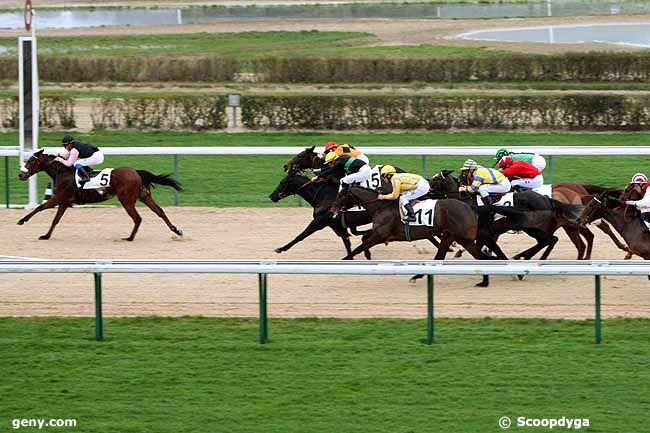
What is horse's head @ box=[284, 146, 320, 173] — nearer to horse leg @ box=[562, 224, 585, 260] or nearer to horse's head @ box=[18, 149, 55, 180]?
horse's head @ box=[18, 149, 55, 180]

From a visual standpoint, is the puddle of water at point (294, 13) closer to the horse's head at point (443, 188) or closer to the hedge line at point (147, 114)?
the hedge line at point (147, 114)

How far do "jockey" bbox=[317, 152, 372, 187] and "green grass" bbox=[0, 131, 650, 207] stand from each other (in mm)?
3070

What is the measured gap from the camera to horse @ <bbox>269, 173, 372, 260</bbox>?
39.8 ft

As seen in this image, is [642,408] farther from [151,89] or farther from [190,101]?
[151,89]

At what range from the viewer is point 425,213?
11.1 meters

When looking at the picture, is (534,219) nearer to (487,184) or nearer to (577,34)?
(487,184)

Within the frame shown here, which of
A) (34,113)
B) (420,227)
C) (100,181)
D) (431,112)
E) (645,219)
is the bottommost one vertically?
(420,227)

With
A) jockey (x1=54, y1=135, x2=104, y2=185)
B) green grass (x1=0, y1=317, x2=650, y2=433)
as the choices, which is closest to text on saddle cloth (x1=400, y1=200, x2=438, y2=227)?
green grass (x1=0, y1=317, x2=650, y2=433)

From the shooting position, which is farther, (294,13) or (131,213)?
(294,13)

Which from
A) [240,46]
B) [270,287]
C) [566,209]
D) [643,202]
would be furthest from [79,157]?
[240,46]

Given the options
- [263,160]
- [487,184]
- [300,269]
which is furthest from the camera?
[263,160]

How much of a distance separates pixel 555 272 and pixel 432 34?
22.6 meters

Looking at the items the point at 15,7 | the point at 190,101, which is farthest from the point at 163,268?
the point at 15,7

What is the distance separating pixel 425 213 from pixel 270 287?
1.46 meters
